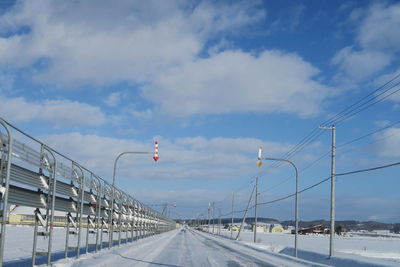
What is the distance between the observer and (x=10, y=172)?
9758 millimetres

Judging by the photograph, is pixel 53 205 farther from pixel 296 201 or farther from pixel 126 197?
pixel 296 201

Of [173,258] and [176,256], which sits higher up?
[173,258]

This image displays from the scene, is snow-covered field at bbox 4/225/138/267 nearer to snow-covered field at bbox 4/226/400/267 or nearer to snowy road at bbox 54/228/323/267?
snow-covered field at bbox 4/226/400/267

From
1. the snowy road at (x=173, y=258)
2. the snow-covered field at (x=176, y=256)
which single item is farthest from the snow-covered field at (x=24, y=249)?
the snowy road at (x=173, y=258)

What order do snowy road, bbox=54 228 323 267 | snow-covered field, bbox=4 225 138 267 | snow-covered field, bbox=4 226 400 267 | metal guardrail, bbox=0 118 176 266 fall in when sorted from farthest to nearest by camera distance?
snow-covered field, bbox=4 226 400 267 < snowy road, bbox=54 228 323 267 < snow-covered field, bbox=4 225 138 267 < metal guardrail, bbox=0 118 176 266

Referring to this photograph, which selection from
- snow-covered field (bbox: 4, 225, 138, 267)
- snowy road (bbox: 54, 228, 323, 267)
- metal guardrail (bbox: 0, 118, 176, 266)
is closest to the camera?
metal guardrail (bbox: 0, 118, 176, 266)

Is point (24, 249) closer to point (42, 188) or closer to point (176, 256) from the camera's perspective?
point (176, 256)

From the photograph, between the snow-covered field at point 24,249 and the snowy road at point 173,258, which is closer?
the snow-covered field at point 24,249

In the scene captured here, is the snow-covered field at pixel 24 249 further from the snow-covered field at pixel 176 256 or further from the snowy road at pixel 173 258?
the snowy road at pixel 173 258

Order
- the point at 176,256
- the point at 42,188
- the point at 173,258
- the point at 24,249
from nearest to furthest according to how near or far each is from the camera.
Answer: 1. the point at 42,188
2. the point at 173,258
3. the point at 24,249
4. the point at 176,256

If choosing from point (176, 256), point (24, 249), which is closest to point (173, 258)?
point (176, 256)

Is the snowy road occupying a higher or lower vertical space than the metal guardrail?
lower

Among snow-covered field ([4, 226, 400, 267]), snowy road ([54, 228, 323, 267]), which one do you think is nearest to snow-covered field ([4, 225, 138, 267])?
snow-covered field ([4, 226, 400, 267])

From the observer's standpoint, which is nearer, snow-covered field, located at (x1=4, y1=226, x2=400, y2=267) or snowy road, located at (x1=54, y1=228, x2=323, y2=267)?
snowy road, located at (x1=54, y1=228, x2=323, y2=267)
